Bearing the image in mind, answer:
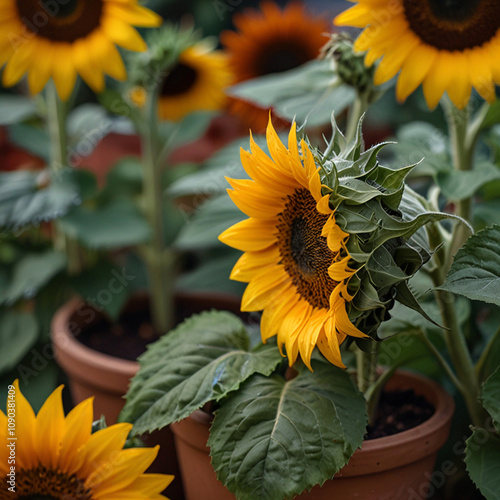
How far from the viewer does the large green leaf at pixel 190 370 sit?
1.79 feet

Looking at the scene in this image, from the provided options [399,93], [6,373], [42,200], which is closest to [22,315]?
[6,373]

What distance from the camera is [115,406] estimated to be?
2.54 ft

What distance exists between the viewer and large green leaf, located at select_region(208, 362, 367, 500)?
49cm

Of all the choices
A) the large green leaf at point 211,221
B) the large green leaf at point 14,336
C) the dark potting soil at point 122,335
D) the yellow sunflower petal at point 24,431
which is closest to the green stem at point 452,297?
the large green leaf at point 211,221

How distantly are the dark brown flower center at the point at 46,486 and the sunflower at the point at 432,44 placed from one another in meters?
0.42

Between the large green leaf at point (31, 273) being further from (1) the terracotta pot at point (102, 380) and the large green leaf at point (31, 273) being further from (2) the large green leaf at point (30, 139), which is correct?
(2) the large green leaf at point (30, 139)

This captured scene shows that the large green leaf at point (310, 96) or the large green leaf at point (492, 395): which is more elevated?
the large green leaf at point (310, 96)

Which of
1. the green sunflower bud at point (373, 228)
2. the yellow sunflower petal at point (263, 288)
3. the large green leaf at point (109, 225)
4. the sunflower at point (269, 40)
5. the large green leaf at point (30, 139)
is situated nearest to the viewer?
the green sunflower bud at point (373, 228)

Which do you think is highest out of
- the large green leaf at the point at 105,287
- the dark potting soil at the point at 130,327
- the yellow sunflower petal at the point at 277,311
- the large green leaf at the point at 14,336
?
the yellow sunflower petal at the point at 277,311

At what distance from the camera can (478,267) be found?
502 mm

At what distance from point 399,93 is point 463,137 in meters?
0.12

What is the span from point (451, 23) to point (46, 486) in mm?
531

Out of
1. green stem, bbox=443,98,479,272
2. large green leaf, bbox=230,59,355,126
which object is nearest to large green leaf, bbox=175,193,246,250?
large green leaf, bbox=230,59,355,126

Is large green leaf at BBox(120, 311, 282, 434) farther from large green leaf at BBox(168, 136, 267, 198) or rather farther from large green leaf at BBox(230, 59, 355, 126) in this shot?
large green leaf at BBox(230, 59, 355, 126)
